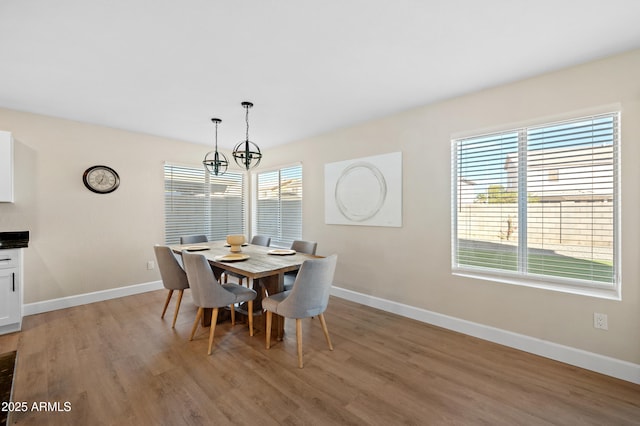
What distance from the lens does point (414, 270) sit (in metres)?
3.38

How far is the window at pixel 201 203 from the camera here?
15.5ft

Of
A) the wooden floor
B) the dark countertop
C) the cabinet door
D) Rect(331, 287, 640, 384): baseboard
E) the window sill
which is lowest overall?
the wooden floor

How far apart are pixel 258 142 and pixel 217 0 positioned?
11.0ft

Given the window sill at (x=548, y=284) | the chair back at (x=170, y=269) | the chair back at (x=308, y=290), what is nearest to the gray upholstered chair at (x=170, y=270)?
the chair back at (x=170, y=269)

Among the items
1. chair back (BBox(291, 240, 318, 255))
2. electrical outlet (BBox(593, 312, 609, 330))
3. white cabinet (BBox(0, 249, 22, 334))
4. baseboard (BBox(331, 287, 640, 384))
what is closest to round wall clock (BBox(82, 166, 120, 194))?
white cabinet (BBox(0, 249, 22, 334))

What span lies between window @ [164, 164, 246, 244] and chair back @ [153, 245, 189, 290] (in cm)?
171

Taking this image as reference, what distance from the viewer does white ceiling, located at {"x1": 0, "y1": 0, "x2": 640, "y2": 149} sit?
5.70 feet

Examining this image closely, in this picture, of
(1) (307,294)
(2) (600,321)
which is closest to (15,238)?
(1) (307,294)

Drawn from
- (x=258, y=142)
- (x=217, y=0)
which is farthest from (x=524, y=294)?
(x=258, y=142)

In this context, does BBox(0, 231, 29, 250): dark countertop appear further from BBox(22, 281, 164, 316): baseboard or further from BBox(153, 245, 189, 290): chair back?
BBox(153, 245, 189, 290): chair back

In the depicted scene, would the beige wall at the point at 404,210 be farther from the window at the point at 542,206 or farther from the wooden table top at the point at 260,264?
the wooden table top at the point at 260,264

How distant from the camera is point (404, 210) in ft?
11.4

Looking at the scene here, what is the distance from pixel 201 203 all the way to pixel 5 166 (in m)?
2.42

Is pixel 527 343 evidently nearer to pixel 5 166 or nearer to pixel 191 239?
pixel 191 239
